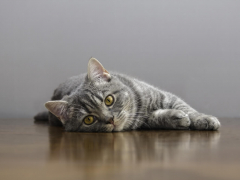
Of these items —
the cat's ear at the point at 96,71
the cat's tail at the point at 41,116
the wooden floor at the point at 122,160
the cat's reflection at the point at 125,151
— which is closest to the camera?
the wooden floor at the point at 122,160

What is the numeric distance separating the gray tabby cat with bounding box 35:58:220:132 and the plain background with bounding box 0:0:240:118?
0.78 meters

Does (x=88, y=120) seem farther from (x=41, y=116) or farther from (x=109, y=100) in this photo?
(x=41, y=116)

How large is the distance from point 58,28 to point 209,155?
1936mm

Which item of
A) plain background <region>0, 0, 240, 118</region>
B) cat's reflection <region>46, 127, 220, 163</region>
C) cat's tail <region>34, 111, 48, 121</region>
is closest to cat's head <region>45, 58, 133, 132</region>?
cat's reflection <region>46, 127, 220, 163</region>

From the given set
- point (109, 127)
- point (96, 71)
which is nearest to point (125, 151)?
point (109, 127)

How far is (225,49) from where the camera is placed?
2.27 m

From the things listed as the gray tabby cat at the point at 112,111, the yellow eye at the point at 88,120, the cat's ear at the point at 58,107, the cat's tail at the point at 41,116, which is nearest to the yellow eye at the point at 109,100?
the gray tabby cat at the point at 112,111

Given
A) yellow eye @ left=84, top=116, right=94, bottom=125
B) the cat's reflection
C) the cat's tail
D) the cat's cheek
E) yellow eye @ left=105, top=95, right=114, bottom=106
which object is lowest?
the cat's tail

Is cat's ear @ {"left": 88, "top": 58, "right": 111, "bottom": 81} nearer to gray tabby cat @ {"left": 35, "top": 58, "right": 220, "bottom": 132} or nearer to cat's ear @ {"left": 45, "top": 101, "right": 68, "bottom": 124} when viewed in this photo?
gray tabby cat @ {"left": 35, "top": 58, "right": 220, "bottom": 132}

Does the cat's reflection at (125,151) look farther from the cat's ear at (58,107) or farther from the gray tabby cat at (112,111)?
the cat's ear at (58,107)

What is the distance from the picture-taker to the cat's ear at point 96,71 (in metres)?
1.41

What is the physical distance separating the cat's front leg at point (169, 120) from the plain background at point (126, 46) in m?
→ 0.88

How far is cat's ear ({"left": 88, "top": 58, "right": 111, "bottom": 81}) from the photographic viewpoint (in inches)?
55.6

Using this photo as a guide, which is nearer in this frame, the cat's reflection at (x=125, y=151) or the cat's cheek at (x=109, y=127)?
the cat's reflection at (x=125, y=151)
